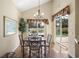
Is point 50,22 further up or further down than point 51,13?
further down

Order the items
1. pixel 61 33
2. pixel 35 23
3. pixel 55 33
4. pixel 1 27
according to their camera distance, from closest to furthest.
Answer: pixel 1 27, pixel 61 33, pixel 55 33, pixel 35 23

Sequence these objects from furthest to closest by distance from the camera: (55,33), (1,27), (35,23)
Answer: (35,23), (55,33), (1,27)

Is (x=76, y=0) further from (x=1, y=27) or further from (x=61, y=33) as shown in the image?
(x=61, y=33)

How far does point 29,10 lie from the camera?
11.1 metres

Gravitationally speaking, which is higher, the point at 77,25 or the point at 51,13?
the point at 51,13

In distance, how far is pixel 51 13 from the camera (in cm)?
1102

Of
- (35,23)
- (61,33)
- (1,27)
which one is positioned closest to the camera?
(1,27)

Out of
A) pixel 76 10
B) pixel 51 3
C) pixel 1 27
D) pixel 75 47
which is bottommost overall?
pixel 75 47

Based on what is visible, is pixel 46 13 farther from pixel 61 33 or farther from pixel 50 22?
pixel 61 33

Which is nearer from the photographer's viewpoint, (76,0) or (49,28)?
(76,0)

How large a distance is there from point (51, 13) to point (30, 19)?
183cm

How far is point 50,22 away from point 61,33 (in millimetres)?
2357

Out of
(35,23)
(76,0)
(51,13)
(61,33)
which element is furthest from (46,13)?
(76,0)

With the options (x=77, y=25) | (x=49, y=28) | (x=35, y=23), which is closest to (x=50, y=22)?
(x=49, y=28)
